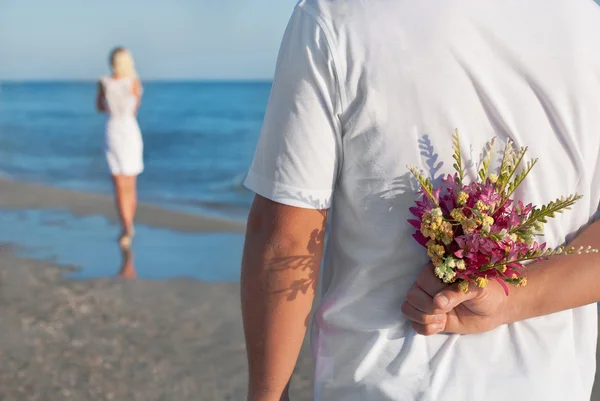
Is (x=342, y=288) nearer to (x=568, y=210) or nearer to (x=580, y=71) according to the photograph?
(x=568, y=210)

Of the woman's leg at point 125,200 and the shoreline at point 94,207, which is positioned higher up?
the woman's leg at point 125,200

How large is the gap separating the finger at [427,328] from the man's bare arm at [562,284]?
130 mm

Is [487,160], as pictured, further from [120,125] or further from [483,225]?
[120,125]

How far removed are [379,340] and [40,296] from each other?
5.30 meters

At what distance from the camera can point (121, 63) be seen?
26.2 feet

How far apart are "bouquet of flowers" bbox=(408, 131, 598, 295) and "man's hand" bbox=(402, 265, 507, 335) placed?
20 millimetres

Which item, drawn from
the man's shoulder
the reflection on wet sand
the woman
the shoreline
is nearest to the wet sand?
the reflection on wet sand

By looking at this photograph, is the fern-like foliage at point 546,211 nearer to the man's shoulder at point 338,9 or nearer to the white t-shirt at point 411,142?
the white t-shirt at point 411,142

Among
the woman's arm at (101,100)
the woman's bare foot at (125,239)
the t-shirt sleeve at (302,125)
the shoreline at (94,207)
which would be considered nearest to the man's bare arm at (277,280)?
the t-shirt sleeve at (302,125)

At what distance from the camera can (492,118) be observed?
1230mm

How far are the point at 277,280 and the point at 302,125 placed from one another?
0.91 ft

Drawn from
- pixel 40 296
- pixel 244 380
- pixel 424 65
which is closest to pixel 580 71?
pixel 424 65

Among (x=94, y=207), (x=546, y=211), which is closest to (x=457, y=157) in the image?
(x=546, y=211)

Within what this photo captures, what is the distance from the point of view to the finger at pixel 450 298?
122cm
